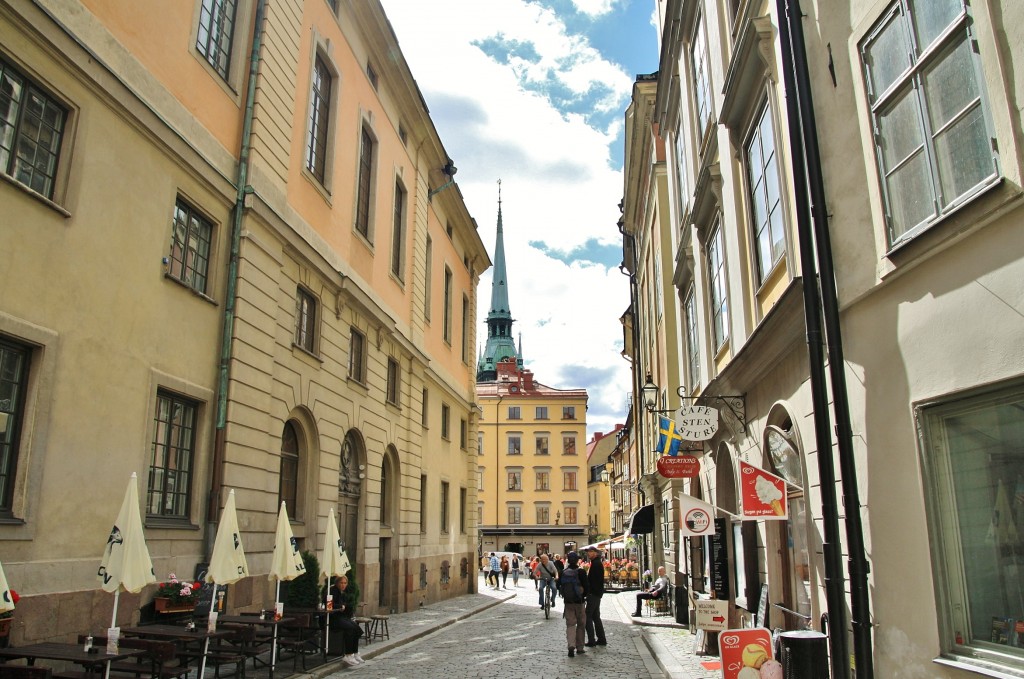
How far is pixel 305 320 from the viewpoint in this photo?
55.6 feet

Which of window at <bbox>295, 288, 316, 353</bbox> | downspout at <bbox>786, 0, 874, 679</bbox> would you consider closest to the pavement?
downspout at <bbox>786, 0, 874, 679</bbox>

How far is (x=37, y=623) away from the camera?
855 centimetres

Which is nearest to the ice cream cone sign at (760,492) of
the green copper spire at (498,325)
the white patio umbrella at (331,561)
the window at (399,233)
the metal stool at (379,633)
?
the white patio umbrella at (331,561)

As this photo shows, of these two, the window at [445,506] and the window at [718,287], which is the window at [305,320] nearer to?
the window at [718,287]

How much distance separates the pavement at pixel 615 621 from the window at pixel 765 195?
19.8 ft

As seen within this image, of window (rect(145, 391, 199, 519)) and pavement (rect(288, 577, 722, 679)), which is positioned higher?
window (rect(145, 391, 199, 519))

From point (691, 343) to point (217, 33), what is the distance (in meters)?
11.8

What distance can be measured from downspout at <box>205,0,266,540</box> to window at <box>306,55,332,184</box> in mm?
2780

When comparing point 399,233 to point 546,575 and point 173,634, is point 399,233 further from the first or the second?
point 173,634

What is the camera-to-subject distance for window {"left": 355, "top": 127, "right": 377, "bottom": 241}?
2092 cm

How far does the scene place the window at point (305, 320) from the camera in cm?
1648

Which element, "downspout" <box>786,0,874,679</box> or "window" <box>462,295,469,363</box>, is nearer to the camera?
"downspout" <box>786,0,874,679</box>

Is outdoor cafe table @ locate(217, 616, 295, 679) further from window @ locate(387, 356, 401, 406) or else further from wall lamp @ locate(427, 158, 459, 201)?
wall lamp @ locate(427, 158, 459, 201)

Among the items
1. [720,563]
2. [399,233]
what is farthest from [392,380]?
[720,563]
